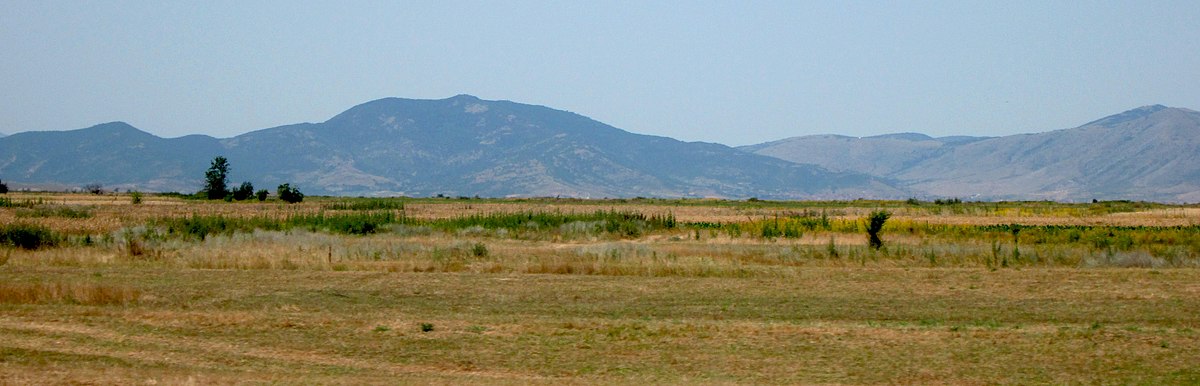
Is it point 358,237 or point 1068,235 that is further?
point 358,237

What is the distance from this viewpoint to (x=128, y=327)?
17.8 m

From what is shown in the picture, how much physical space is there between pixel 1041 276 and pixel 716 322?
11.2 m

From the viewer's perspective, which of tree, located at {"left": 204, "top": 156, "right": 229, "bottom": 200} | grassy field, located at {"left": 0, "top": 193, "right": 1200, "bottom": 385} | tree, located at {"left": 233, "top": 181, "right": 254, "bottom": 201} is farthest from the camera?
tree, located at {"left": 204, "top": 156, "right": 229, "bottom": 200}

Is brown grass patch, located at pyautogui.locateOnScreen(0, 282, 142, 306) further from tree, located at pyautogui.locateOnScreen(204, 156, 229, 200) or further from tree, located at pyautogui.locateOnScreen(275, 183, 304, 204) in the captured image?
tree, located at pyautogui.locateOnScreen(204, 156, 229, 200)

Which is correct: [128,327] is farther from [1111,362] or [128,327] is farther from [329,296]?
[1111,362]

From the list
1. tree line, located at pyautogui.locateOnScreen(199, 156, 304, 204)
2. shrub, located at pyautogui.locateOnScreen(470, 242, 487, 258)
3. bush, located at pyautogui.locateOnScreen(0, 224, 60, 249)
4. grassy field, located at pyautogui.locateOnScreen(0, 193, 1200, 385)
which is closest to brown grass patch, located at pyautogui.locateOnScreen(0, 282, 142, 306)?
grassy field, located at pyautogui.locateOnScreen(0, 193, 1200, 385)

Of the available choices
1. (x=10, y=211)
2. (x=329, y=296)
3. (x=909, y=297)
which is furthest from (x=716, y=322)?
(x=10, y=211)

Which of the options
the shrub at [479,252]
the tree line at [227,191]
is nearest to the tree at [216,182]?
the tree line at [227,191]

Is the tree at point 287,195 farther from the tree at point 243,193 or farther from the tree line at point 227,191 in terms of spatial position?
the tree at point 243,193

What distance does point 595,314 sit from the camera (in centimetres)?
2022

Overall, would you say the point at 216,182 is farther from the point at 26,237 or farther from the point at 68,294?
the point at 68,294

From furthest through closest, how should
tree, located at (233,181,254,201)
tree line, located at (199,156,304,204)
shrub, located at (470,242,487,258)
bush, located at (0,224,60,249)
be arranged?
tree, located at (233,181,254,201)
tree line, located at (199,156,304,204)
bush, located at (0,224,60,249)
shrub, located at (470,242,487,258)

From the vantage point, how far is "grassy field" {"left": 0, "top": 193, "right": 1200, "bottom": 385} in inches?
587

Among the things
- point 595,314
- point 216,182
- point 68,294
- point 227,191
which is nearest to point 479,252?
point 68,294
